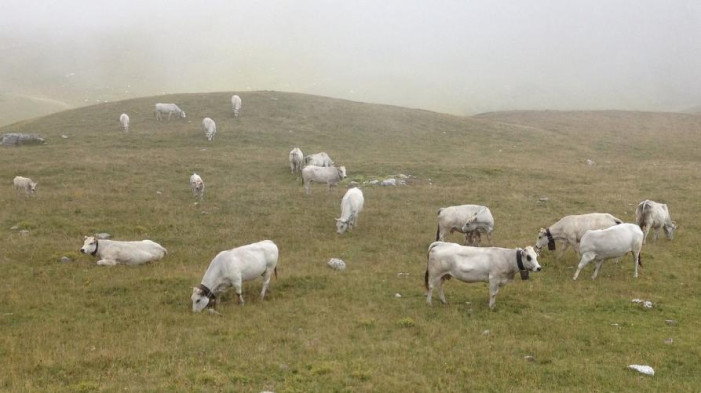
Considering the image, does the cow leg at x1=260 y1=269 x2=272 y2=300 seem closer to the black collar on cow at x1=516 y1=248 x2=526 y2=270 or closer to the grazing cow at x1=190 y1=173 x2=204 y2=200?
the black collar on cow at x1=516 y1=248 x2=526 y2=270

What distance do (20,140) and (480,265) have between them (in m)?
43.2

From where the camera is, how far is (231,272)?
1565 centimetres

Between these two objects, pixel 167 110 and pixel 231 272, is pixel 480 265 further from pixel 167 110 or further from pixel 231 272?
pixel 167 110

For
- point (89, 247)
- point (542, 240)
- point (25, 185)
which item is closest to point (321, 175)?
point (542, 240)

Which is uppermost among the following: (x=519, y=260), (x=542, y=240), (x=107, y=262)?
(x=519, y=260)

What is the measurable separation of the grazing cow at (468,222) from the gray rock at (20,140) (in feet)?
125

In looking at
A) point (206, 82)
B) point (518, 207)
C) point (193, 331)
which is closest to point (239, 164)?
point (518, 207)

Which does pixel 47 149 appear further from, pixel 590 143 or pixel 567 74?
pixel 567 74

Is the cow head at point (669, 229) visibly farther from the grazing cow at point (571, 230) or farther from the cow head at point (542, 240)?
the cow head at point (542, 240)

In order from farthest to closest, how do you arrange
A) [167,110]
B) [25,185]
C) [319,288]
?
[167,110], [25,185], [319,288]

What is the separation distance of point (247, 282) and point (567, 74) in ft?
656

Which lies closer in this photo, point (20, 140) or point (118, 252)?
point (118, 252)

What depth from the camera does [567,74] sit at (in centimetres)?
19350

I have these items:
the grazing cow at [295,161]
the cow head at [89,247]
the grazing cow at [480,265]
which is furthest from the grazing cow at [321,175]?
the grazing cow at [480,265]
